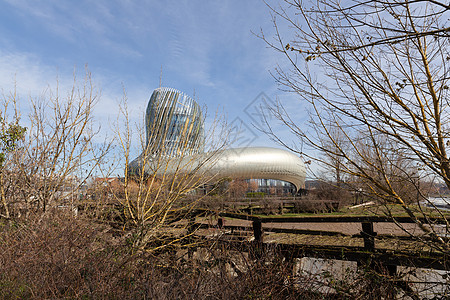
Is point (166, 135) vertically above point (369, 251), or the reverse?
point (166, 135)

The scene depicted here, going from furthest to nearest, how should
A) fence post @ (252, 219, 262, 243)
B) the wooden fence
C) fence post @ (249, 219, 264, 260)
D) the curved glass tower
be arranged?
1. the curved glass tower
2. fence post @ (252, 219, 262, 243)
3. fence post @ (249, 219, 264, 260)
4. the wooden fence

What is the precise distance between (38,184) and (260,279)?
5.19 metres

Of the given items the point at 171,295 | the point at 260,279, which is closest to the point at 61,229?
the point at 171,295

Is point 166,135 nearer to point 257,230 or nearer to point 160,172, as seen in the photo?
point 160,172

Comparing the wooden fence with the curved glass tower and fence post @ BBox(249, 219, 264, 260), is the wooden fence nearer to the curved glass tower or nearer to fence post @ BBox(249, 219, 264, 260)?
fence post @ BBox(249, 219, 264, 260)

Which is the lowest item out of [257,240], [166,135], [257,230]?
[257,240]

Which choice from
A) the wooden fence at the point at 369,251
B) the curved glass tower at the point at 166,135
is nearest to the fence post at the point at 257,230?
the wooden fence at the point at 369,251

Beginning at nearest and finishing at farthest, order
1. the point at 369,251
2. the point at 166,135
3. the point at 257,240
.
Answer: the point at 369,251
the point at 257,240
the point at 166,135

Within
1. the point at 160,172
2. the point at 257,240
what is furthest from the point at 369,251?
the point at 160,172

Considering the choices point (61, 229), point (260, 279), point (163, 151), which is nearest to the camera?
point (260, 279)

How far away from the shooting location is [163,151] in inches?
202

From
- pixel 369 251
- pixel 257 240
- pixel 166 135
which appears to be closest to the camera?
pixel 369 251

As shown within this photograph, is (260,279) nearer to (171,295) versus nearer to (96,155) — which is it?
(171,295)

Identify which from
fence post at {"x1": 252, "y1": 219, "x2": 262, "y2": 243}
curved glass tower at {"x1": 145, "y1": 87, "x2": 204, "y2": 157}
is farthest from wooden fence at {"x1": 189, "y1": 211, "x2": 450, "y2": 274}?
curved glass tower at {"x1": 145, "y1": 87, "x2": 204, "y2": 157}
